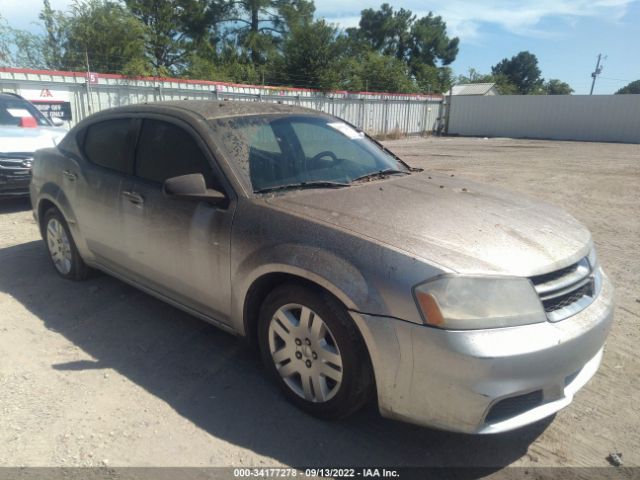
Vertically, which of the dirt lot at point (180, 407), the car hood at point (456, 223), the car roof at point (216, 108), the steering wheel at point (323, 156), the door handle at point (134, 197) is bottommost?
the dirt lot at point (180, 407)

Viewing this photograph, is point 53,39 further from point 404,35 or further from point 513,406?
point 404,35

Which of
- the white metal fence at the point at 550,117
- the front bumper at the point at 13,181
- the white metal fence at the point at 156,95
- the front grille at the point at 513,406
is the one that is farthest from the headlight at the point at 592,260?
the white metal fence at the point at 550,117

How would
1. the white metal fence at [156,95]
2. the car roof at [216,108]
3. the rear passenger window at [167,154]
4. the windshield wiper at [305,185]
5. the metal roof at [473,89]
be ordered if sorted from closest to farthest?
1. the windshield wiper at [305,185]
2. the rear passenger window at [167,154]
3. the car roof at [216,108]
4. the white metal fence at [156,95]
5. the metal roof at [473,89]

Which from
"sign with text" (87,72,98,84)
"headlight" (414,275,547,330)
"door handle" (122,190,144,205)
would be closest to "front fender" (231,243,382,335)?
"headlight" (414,275,547,330)

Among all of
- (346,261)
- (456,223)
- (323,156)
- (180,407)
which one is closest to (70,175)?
(323,156)

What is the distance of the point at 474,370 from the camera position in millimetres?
1986

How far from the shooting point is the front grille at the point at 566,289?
2.22 metres

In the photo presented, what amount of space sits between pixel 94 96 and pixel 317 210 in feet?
44.1

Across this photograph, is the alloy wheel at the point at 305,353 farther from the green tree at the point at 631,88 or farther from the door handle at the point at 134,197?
the green tree at the point at 631,88

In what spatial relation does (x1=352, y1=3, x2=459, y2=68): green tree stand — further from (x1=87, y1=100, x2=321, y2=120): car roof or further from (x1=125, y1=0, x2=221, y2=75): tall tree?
(x1=87, y1=100, x2=321, y2=120): car roof

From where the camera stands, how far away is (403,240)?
7.41 feet

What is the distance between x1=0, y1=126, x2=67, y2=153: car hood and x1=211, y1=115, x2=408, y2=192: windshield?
18.3 ft

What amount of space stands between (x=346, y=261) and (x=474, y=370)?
2.43 ft

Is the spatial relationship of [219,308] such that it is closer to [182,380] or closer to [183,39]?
[182,380]
